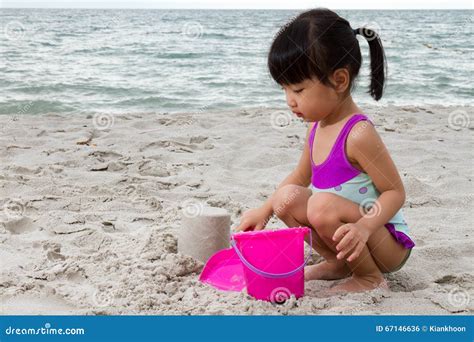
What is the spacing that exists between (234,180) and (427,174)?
1052mm

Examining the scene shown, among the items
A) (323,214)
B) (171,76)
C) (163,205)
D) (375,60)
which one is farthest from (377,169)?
(171,76)

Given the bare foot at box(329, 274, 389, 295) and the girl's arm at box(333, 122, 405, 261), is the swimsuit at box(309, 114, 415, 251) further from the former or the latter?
the bare foot at box(329, 274, 389, 295)

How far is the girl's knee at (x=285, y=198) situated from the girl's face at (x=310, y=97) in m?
0.24

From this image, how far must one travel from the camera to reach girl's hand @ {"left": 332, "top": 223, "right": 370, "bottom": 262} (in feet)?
5.38

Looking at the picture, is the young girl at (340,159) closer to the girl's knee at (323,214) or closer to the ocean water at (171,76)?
the girl's knee at (323,214)

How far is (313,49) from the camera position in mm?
1729

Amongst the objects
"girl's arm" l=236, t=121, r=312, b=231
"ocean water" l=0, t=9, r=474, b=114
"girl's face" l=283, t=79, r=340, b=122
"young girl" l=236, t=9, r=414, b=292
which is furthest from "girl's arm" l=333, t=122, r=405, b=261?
"ocean water" l=0, t=9, r=474, b=114

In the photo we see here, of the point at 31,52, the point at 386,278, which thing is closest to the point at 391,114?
the point at 386,278

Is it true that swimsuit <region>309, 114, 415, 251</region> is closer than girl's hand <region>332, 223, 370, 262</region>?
No

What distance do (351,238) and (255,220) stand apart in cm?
41

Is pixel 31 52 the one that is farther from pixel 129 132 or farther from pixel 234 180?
pixel 234 180

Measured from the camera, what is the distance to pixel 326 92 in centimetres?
178

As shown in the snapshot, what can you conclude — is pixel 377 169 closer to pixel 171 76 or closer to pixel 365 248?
pixel 365 248

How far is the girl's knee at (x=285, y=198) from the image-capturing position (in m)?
1.85
